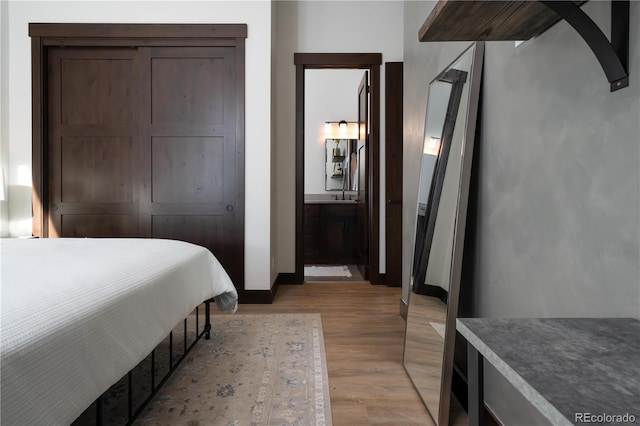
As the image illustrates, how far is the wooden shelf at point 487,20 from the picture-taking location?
1.01 m

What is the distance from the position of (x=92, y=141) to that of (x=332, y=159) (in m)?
3.56

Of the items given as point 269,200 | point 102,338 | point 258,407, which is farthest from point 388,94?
point 102,338

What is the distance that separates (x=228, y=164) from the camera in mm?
3436

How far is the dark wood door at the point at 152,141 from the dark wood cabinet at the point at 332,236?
2.08 m

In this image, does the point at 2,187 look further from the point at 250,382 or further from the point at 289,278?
the point at 250,382

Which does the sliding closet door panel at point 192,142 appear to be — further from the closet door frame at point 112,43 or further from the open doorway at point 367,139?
the open doorway at point 367,139

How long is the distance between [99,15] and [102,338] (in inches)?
131

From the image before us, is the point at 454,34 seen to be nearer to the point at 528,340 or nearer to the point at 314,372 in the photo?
the point at 528,340

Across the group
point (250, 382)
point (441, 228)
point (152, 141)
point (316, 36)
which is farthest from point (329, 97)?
point (250, 382)

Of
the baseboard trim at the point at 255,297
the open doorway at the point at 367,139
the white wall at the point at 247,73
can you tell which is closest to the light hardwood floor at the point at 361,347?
the baseboard trim at the point at 255,297

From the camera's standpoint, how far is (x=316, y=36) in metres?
4.08

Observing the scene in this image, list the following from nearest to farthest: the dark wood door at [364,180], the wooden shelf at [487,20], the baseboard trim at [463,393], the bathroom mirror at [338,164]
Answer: the wooden shelf at [487,20] < the baseboard trim at [463,393] < the dark wood door at [364,180] < the bathroom mirror at [338,164]

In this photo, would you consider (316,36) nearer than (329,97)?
Yes

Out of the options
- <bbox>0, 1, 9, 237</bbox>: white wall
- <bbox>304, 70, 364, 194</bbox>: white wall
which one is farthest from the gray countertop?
<bbox>304, 70, 364, 194</bbox>: white wall
